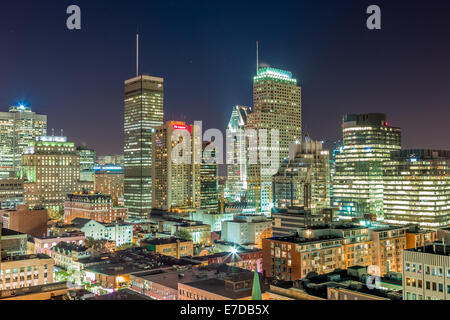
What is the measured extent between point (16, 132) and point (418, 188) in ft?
436

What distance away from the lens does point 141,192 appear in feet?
394

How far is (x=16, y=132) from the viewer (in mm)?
153625

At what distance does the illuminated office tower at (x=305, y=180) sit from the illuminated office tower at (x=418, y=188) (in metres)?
13.7

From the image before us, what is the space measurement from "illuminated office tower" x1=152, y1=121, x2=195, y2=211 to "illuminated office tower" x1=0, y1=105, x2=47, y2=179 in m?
62.4

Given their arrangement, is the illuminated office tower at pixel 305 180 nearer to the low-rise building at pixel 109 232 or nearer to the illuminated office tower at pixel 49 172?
the low-rise building at pixel 109 232

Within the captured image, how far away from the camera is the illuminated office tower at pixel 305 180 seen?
9056cm

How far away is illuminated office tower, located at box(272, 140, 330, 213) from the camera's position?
3565 inches

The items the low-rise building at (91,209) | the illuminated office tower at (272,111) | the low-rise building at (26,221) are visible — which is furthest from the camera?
the illuminated office tower at (272,111)

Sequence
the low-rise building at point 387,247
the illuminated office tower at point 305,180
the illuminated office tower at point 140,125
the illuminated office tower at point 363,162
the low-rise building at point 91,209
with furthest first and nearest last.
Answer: the illuminated office tower at point 140,125 < the low-rise building at point 91,209 < the illuminated office tower at point 363,162 < the illuminated office tower at point 305,180 < the low-rise building at point 387,247

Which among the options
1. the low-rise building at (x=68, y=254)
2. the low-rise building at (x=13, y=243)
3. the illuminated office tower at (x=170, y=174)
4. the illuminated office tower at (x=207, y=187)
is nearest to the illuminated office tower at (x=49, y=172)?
the illuminated office tower at (x=170, y=174)

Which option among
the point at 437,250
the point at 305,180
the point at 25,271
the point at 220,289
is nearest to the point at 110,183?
the point at 305,180

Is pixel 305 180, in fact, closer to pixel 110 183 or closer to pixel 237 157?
pixel 237 157
